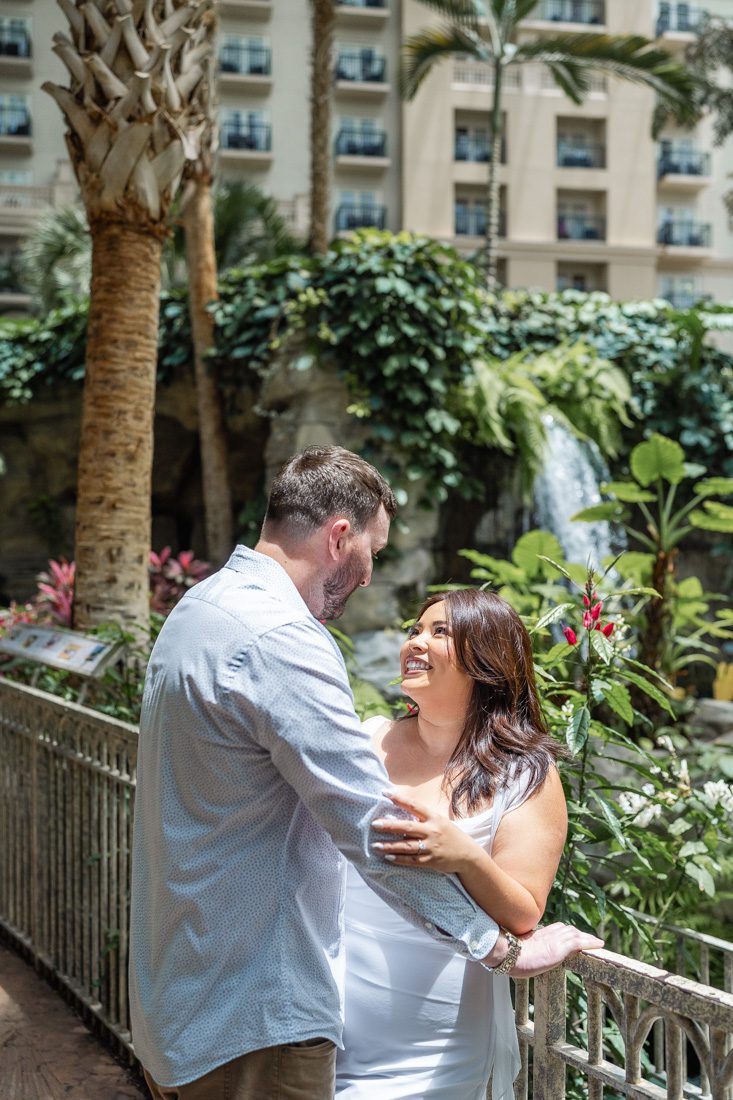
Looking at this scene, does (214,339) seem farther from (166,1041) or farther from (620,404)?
(166,1041)

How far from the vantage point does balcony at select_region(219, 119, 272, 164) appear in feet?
94.2

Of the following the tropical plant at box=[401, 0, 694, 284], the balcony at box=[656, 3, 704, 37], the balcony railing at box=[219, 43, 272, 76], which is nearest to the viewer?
the tropical plant at box=[401, 0, 694, 284]

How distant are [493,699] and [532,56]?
16.2m

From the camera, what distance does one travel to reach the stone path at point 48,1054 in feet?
10.3

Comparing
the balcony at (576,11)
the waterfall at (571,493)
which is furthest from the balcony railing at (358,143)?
the waterfall at (571,493)

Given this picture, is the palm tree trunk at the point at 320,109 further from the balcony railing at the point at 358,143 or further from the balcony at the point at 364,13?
the balcony at the point at 364,13

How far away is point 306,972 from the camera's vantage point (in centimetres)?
170

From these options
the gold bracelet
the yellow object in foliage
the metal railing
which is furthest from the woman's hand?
the yellow object in foliage

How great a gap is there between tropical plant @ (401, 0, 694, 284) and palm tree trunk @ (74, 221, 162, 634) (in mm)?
10292

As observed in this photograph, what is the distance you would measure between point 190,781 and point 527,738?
826 mm

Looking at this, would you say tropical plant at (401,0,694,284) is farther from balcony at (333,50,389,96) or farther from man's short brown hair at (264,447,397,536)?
man's short brown hair at (264,447,397,536)

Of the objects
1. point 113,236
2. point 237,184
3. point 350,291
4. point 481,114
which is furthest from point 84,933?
point 481,114

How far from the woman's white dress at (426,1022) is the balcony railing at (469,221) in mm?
28788

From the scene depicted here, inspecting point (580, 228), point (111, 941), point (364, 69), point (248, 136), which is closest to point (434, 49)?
point (248, 136)
